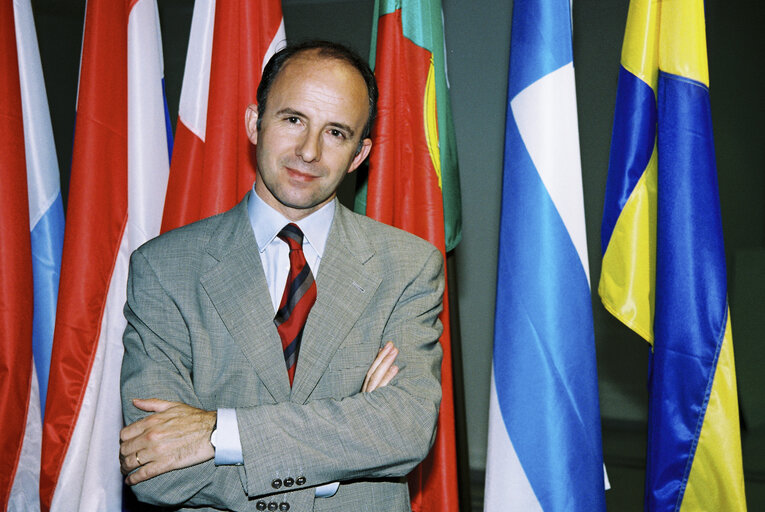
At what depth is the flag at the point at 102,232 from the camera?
1988 mm

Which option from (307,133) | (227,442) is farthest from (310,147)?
(227,442)

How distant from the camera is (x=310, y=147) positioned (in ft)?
4.85

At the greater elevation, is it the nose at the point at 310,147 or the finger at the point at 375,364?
the nose at the point at 310,147

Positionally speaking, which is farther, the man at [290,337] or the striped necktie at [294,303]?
Answer: the striped necktie at [294,303]

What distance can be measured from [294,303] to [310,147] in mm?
342

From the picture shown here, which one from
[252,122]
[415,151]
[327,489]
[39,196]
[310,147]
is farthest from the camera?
[39,196]

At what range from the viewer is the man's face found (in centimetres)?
150

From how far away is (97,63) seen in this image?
2.08m

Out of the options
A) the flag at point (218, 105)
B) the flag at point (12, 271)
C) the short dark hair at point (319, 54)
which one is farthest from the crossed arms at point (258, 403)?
the flag at point (12, 271)

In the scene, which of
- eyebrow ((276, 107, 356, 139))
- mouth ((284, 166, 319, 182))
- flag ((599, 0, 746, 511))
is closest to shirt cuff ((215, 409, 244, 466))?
mouth ((284, 166, 319, 182))

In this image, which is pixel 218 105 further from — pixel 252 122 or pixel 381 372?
pixel 381 372

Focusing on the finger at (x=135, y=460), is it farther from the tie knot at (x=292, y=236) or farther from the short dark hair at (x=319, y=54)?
the short dark hair at (x=319, y=54)

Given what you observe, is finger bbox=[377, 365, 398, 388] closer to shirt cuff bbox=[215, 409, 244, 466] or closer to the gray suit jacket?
the gray suit jacket

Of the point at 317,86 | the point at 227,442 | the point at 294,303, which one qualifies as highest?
the point at 317,86
